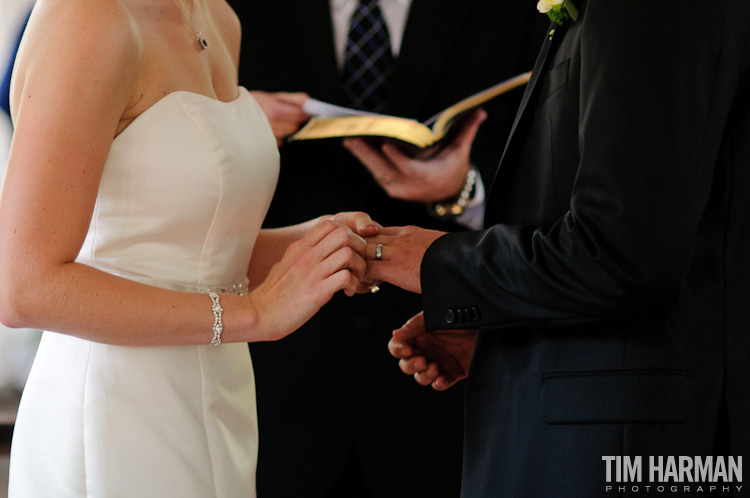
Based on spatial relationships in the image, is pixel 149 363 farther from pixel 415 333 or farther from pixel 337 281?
pixel 415 333

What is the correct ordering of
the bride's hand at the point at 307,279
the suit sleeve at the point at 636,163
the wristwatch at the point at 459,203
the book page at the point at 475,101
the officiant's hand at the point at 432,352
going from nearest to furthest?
the suit sleeve at the point at 636,163 → the bride's hand at the point at 307,279 → the officiant's hand at the point at 432,352 → the book page at the point at 475,101 → the wristwatch at the point at 459,203

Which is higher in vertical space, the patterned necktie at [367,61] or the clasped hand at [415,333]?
the patterned necktie at [367,61]

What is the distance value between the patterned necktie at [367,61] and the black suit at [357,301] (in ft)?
0.22

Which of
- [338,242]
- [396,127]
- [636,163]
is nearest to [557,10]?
[636,163]

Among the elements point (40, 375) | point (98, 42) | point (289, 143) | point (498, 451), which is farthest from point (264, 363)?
point (98, 42)

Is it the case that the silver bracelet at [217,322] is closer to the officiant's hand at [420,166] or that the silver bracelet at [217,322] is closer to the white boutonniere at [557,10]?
the white boutonniere at [557,10]

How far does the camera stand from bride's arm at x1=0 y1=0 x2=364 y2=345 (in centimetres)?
129

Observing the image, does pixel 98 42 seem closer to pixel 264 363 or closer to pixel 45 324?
pixel 45 324

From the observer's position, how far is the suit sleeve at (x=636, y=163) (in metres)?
1.21

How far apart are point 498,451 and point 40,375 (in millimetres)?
883

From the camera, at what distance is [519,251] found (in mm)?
1360

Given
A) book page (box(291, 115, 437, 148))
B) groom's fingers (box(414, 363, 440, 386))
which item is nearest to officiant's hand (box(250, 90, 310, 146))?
book page (box(291, 115, 437, 148))

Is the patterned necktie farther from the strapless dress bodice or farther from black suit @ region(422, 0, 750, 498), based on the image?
black suit @ region(422, 0, 750, 498)

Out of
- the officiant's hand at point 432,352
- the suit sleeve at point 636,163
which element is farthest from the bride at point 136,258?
the suit sleeve at point 636,163
